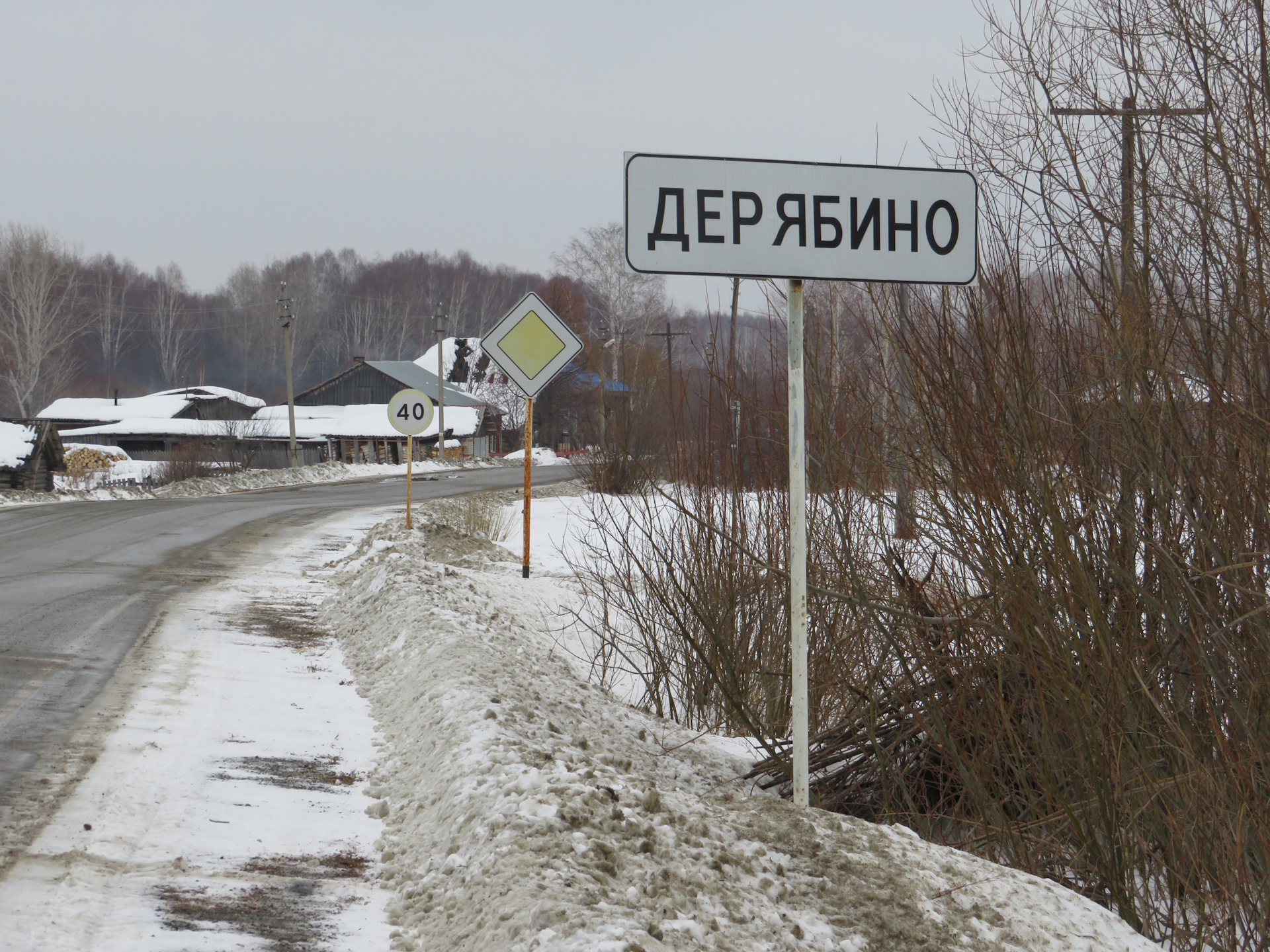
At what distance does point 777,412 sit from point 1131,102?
2.15 metres

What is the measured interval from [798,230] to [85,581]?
10.00m

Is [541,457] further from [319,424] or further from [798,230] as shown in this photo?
[798,230]

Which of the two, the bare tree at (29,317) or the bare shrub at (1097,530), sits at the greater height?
the bare tree at (29,317)

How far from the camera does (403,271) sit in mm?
113062

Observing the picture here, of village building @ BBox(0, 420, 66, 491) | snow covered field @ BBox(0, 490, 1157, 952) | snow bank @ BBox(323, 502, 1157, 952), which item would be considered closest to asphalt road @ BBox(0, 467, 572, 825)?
snow covered field @ BBox(0, 490, 1157, 952)

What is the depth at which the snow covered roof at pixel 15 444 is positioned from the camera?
94.3ft

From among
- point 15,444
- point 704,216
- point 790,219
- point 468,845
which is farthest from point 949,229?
point 15,444

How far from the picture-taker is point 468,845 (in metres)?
3.59

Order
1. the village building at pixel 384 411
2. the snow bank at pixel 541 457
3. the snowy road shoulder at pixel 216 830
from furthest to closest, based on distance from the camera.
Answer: the village building at pixel 384 411 → the snow bank at pixel 541 457 → the snowy road shoulder at pixel 216 830

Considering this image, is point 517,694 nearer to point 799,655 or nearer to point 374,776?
point 374,776

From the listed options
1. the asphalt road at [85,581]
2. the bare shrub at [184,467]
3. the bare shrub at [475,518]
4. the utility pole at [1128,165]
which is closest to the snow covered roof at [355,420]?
the bare shrub at [184,467]

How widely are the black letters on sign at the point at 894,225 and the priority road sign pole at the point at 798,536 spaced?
33 centimetres

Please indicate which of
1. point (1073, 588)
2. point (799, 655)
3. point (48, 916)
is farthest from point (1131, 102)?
point (48, 916)

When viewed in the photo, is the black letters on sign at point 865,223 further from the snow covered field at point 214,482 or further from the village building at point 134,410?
the village building at point 134,410
